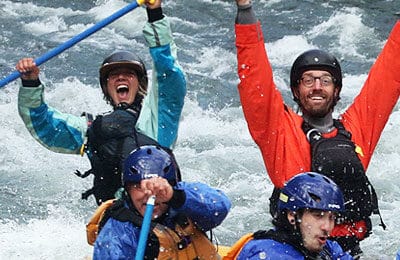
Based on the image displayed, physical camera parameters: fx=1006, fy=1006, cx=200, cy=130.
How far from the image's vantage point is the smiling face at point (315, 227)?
11.3 feet

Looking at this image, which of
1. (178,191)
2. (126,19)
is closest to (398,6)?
(126,19)

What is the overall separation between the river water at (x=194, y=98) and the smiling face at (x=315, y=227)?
1305 mm

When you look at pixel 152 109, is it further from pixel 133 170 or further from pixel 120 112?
pixel 133 170

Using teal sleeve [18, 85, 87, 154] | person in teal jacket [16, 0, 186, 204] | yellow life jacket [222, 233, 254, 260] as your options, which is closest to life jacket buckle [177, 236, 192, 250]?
yellow life jacket [222, 233, 254, 260]

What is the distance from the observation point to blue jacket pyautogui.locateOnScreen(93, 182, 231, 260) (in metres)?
3.56

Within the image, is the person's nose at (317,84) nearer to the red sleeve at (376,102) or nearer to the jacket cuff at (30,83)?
the red sleeve at (376,102)

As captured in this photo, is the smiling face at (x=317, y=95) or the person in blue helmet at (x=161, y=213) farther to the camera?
the smiling face at (x=317, y=95)

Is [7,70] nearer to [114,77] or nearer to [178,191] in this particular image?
[114,77]

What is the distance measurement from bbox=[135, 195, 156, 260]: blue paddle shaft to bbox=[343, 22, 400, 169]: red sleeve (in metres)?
1.05

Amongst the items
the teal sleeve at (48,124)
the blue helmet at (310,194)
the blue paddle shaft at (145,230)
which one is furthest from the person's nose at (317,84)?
the teal sleeve at (48,124)

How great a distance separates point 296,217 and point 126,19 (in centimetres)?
936

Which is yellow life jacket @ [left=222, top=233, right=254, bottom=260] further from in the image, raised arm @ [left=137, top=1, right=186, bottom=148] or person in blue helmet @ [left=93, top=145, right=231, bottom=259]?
raised arm @ [left=137, top=1, right=186, bottom=148]

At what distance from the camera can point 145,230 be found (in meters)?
3.30

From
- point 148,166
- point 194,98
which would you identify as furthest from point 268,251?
point 194,98
